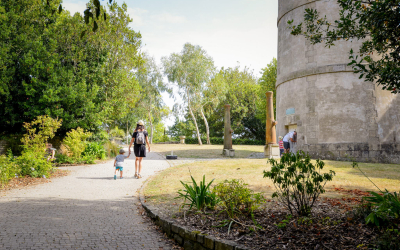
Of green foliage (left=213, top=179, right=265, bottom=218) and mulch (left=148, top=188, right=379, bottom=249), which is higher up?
green foliage (left=213, top=179, right=265, bottom=218)

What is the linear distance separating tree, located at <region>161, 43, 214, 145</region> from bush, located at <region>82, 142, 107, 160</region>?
21.4 m

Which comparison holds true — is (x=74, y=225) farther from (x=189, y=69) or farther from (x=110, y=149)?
(x=189, y=69)

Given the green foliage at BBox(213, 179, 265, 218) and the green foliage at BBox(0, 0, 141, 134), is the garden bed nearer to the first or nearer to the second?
the green foliage at BBox(213, 179, 265, 218)

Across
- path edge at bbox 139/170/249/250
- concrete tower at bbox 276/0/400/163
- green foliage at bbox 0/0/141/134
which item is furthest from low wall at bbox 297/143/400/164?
green foliage at bbox 0/0/141/134

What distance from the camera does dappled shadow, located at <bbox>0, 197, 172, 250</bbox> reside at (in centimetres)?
434

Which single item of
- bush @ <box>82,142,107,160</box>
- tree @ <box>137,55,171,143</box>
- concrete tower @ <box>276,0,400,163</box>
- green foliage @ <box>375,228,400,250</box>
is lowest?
green foliage @ <box>375,228,400,250</box>

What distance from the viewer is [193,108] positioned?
39.7 m

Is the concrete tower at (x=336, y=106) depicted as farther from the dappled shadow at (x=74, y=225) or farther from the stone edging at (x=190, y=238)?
Answer: the stone edging at (x=190, y=238)

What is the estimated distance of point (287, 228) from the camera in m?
4.09

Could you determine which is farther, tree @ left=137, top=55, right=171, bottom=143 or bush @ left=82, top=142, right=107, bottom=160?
tree @ left=137, top=55, right=171, bottom=143

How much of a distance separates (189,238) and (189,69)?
1346 inches

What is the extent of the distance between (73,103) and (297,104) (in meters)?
13.4

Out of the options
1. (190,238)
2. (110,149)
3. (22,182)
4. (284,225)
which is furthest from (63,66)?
(284,225)

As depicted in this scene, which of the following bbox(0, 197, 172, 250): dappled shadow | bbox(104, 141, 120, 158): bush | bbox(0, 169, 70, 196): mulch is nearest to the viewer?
bbox(0, 197, 172, 250): dappled shadow
